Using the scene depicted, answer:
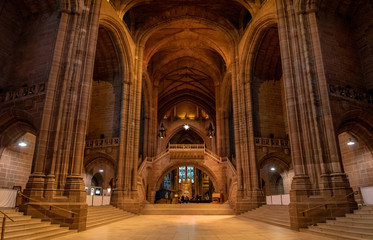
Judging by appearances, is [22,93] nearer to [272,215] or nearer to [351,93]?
Result: [272,215]

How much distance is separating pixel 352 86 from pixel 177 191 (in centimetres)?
3286

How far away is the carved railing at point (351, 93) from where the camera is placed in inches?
448

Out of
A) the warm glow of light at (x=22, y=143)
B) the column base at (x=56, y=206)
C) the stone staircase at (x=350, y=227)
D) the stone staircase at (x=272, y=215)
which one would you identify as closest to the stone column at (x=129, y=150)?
the warm glow of light at (x=22, y=143)

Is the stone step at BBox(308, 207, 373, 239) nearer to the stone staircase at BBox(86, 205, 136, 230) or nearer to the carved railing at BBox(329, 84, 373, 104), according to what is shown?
the carved railing at BBox(329, 84, 373, 104)

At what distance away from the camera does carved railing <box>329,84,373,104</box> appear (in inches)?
448

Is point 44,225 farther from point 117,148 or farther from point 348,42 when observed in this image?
point 348,42

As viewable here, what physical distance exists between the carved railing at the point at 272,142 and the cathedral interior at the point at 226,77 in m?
0.10

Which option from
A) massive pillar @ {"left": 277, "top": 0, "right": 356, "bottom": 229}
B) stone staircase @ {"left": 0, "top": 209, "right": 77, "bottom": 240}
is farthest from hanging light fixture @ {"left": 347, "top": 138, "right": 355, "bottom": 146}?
stone staircase @ {"left": 0, "top": 209, "right": 77, "bottom": 240}

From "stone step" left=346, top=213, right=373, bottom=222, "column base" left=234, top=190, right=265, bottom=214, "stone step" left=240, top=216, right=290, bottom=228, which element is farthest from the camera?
"column base" left=234, top=190, right=265, bottom=214

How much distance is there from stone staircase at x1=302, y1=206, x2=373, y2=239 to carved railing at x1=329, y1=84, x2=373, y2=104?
196 inches

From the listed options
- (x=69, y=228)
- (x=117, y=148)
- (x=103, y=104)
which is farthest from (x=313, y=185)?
(x=103, y=104)

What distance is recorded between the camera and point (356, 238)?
707 centimetres

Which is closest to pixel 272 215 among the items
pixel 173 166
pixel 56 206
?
pixel 56 206

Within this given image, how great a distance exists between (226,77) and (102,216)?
734 inches
